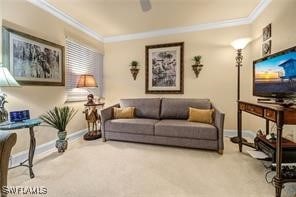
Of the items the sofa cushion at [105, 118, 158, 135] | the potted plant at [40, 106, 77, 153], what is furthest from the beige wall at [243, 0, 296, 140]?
the potted plant at [40, 106, 77, 153]

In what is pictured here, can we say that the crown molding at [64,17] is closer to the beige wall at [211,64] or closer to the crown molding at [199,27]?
the crown molding at [199,27]

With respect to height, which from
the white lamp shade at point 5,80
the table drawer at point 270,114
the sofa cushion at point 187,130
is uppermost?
the white lamp shade at point 5,80

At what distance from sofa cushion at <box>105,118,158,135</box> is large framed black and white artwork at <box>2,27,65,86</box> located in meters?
1.21

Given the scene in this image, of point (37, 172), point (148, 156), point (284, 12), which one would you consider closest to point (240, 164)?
point (148, 156)

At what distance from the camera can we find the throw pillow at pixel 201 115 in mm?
3271

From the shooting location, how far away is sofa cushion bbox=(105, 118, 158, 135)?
333cm

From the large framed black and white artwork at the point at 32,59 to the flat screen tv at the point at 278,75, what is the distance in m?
3.34

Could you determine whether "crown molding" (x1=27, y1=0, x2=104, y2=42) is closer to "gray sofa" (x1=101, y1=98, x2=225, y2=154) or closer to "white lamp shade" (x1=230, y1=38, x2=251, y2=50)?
"gray sofa" (x1=101, y1=98, x2=225, y2=154)

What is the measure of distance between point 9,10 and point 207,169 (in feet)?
11.2

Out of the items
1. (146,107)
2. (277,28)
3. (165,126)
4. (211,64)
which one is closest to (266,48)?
(277,28)

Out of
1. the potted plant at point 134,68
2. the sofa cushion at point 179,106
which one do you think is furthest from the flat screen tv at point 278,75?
the potted plant at point 134,68

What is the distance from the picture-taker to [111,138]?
3.59m

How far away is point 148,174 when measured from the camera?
2193 millimetres

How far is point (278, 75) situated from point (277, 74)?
0.03 metres
